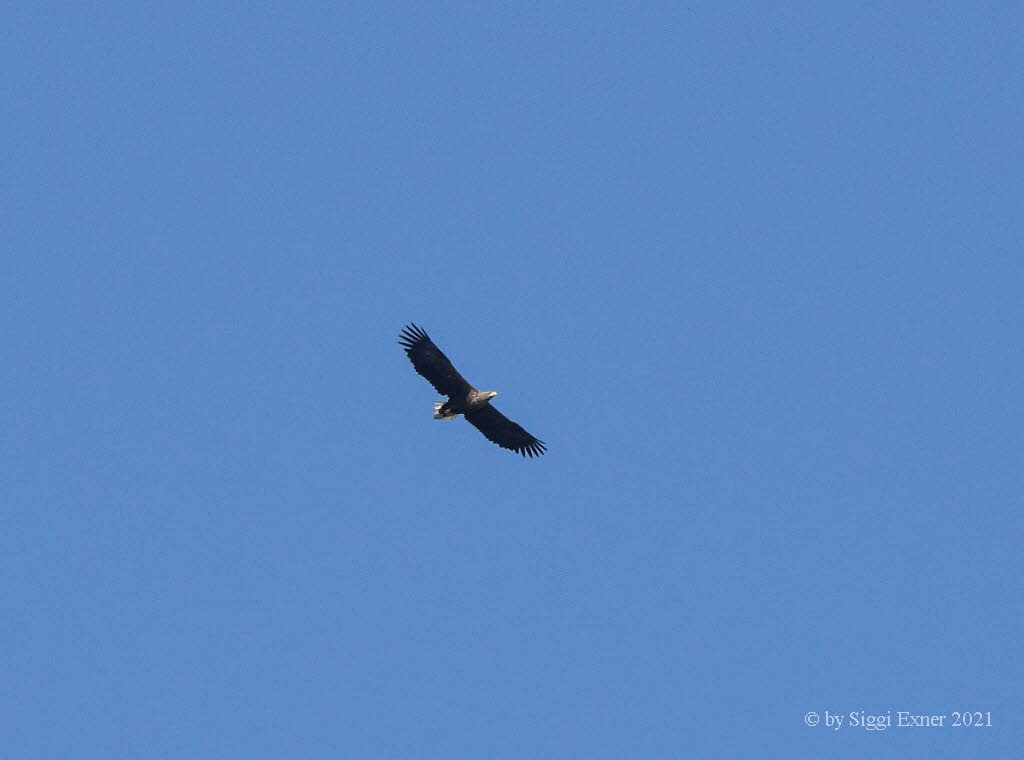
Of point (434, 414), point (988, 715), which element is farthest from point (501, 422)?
point (988, 715)

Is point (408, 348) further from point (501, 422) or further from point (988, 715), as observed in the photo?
point (988, 715)

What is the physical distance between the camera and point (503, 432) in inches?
2128

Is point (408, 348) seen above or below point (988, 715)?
above

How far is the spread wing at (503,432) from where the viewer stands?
175ft

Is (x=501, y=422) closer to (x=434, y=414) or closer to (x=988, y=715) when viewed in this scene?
(x=434, y=414)

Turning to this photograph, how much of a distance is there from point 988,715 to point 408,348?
19.8m

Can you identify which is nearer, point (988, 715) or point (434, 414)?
point (988, 715)

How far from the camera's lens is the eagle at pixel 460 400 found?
51.1 metres

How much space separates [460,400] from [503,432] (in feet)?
8.52

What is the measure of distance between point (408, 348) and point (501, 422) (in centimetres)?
450

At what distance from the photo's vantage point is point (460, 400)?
5209 cm

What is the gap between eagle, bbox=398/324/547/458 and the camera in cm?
5109

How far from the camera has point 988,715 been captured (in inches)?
1796

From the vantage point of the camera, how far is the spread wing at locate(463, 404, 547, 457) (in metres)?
53.4
